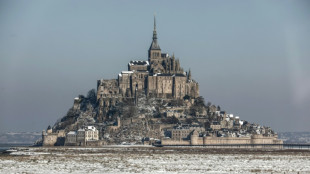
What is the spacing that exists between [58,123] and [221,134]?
4615 cm

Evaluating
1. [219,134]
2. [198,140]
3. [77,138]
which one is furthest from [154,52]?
[77,138]

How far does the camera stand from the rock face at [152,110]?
165m

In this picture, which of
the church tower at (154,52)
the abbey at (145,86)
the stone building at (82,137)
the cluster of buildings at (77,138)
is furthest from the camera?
the church tower at (154,52)

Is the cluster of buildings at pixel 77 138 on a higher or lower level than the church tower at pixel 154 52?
lower

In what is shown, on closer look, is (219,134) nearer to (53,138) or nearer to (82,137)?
(82,137)

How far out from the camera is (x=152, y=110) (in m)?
175

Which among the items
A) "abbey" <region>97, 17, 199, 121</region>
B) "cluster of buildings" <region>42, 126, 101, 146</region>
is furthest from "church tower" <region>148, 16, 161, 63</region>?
"cluster of buildings" <region>42, 126, 101, 146</region>

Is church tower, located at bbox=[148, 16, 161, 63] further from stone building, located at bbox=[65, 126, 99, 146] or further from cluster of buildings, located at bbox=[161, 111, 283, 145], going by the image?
stone building, located at bbox=[65, 126, 99, 146]

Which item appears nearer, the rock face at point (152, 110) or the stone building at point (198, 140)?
the stone building at point (198, 140)

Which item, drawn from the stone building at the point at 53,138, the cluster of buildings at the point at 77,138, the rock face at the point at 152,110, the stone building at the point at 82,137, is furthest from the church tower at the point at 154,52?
the stone building at the point at 82,137

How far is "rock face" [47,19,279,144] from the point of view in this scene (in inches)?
6481

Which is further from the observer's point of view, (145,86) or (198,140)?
(145,86)

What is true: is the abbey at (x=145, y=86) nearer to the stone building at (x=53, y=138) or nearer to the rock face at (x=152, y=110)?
the rock face at (x=152, y=110)

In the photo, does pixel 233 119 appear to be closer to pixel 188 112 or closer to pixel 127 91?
pixel 188 112
